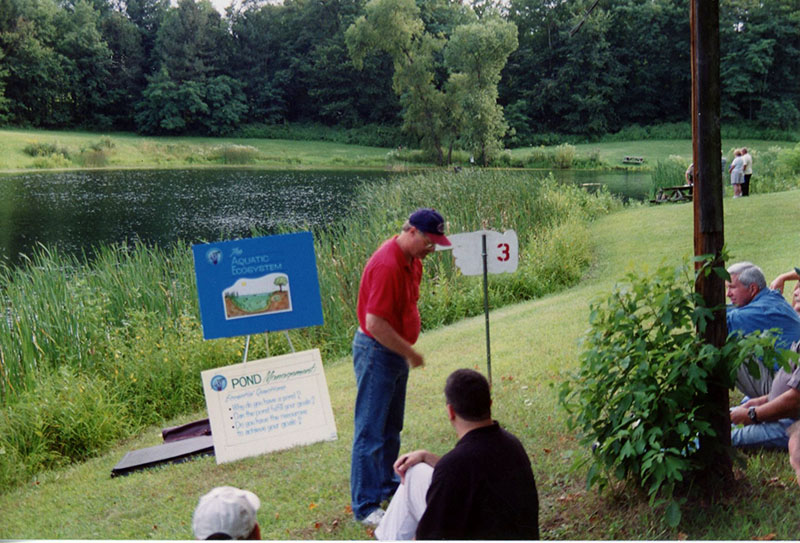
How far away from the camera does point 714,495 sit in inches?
98.5

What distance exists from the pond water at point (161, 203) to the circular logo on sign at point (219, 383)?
7101 millimetres

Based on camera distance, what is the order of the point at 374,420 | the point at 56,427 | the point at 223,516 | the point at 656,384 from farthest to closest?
1. the point at 56,427
2. the point at 374,420
3. the point at 656,384
4. the point at 223,516

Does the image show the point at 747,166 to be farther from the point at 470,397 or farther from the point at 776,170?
the point at 470,397

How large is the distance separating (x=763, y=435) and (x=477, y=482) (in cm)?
162

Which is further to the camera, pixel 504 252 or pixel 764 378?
pixel 504 252


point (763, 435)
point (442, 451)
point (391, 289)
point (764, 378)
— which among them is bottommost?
point (442, 451)

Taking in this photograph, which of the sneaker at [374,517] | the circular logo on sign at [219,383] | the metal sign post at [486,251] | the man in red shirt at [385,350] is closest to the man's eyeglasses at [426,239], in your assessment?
the man in red shirt at [385,350]

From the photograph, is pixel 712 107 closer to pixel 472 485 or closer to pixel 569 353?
pixel 472 485

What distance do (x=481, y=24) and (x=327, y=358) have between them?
395cm

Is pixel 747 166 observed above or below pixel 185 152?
below

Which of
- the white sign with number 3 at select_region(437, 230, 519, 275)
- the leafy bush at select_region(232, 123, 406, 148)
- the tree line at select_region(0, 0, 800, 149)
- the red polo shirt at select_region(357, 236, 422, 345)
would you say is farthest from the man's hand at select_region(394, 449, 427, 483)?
the leafy bush at select_region(232, 123, 406, 148)

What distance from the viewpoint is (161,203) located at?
1395 centimetres

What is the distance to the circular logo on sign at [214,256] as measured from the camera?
160 inches

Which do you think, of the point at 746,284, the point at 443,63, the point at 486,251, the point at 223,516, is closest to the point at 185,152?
the point at 443,63
